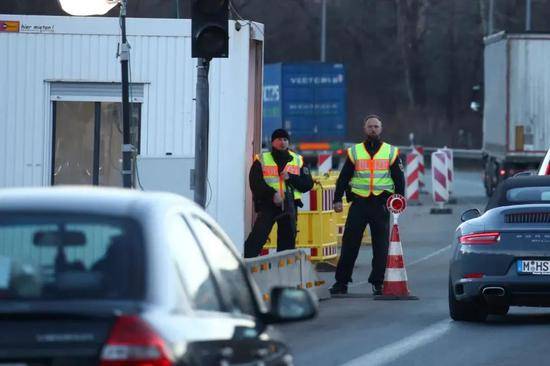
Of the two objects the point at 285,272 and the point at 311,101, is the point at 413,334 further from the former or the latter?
the point at 311,101

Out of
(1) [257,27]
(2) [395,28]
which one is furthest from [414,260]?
(2) [395,28]

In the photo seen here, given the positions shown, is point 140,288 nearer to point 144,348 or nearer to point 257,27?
point 144,348

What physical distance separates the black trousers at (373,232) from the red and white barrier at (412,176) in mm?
19066

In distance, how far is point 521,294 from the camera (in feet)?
46.2

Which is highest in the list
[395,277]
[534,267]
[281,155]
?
[281,155]

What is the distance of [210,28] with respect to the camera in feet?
44.1

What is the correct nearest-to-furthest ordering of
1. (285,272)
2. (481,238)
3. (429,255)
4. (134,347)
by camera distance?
(134,347) → (481,238) → (285,272) → (429,255)

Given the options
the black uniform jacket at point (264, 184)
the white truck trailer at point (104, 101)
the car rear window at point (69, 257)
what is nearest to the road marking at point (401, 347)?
the black uniform jacket at point (264, 184)

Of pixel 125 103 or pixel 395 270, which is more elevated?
pixel 125 103

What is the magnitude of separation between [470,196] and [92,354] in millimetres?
38667

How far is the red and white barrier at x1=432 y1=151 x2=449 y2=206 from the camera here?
33.7 meters

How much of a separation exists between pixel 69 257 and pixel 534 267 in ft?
29.6

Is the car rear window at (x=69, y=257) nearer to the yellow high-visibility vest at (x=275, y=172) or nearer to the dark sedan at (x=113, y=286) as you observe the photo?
the dark sedan at (x=113, y=286)

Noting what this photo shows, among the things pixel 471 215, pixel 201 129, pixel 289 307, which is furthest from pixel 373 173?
pixel 289 307
